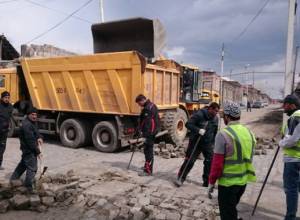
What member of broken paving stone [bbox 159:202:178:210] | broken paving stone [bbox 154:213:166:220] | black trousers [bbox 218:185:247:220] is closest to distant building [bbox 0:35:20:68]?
broken paving stone [bbox 159:202:178:210]

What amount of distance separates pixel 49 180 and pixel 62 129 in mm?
4759

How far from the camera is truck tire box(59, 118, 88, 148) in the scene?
10.8 meters

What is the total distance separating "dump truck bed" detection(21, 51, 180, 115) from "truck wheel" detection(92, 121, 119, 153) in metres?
0.44

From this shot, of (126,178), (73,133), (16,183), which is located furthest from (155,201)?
(73,133)

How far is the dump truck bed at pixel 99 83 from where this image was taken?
964 cm

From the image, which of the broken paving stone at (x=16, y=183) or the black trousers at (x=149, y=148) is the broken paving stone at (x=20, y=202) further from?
the black trousers at (x=149, y=148)

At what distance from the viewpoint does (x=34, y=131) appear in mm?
5910

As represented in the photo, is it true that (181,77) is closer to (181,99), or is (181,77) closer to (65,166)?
(181,99)

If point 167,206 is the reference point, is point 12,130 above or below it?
above

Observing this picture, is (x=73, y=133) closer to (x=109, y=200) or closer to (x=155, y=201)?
(x=109, y=200)

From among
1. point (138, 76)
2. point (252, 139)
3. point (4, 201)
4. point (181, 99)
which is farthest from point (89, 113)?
point (252, 139)

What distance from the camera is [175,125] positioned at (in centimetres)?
1092

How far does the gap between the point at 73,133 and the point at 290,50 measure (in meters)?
7.09

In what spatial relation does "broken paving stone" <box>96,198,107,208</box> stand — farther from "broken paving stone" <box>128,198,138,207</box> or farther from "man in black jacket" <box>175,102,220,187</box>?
"man in black jacket" <box>175,102,220,187</box>
